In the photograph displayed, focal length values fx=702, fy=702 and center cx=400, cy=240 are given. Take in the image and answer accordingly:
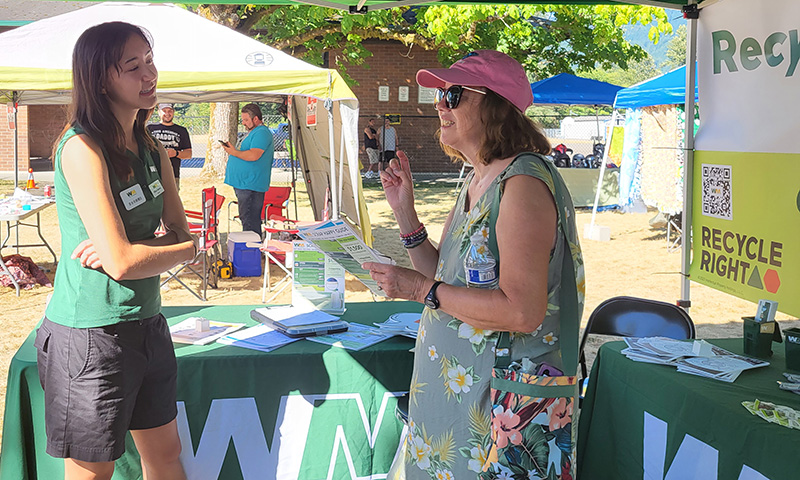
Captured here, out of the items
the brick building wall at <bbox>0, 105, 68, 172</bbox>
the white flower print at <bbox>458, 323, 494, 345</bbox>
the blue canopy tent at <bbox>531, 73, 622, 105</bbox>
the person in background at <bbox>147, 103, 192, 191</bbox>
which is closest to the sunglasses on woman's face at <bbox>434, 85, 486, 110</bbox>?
the white flower print at <bbox>458, 323, 494, 345</bbox>

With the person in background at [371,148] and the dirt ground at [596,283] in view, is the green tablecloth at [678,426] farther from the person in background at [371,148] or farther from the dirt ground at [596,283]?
the person in background at [371,148]

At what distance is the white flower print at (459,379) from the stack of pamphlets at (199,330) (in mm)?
1384

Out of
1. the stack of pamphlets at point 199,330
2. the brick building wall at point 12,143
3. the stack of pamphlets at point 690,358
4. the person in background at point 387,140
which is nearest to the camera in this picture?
the stack of pamphlets at point 690,358

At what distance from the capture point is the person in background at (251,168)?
802 centimetres

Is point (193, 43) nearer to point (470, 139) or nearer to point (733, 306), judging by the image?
point (470, 139)

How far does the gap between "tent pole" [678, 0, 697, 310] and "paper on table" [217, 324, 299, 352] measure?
7.24ft

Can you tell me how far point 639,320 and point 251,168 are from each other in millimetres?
5618

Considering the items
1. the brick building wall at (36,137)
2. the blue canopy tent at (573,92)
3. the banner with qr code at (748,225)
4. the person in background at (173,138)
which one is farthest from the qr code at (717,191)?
the brick building wall at (36,137)

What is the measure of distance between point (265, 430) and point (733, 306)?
585 centimetres

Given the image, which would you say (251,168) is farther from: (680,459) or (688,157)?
(680,459)

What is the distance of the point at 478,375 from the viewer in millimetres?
1687

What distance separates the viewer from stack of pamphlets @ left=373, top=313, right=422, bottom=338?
2939 millimetres

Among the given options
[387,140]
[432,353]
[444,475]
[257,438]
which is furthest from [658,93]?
[387,140]

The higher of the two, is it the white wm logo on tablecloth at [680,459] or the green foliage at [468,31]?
the green foliage at [468,31]
